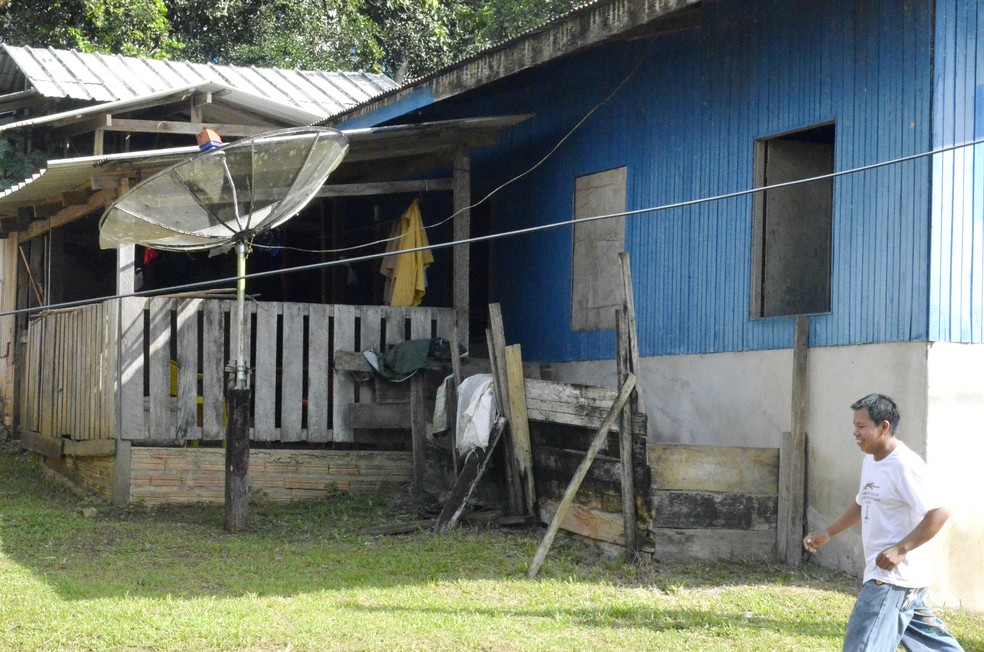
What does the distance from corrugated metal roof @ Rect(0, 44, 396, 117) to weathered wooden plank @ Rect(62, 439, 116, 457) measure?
4.57 m

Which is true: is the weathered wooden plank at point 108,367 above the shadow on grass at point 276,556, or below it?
above

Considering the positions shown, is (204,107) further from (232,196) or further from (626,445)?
(626,445)

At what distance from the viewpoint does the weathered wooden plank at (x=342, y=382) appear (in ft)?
38.9

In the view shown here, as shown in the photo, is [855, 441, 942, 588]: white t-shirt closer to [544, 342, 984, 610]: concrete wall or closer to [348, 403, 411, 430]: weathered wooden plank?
[544, 342, 984, 610]: concrete wall

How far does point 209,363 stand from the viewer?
1138 cm

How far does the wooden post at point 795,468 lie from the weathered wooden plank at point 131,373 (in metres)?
5.81

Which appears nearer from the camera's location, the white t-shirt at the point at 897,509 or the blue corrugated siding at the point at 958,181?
the white t-shirt at the point at 897,509

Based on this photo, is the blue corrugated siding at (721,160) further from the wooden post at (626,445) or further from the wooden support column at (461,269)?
the wooden post at (626,445)

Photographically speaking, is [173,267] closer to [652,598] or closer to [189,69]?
[189,69]

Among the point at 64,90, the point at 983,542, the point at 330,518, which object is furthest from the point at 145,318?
the point at 983,542

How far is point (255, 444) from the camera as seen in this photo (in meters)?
Answer: 11.7

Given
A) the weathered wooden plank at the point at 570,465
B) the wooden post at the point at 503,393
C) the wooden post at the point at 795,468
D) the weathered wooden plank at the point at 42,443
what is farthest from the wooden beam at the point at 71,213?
the wooden post at the point at 795,468

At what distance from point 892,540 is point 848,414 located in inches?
135

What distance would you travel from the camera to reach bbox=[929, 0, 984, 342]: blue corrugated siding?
8.17 meters
